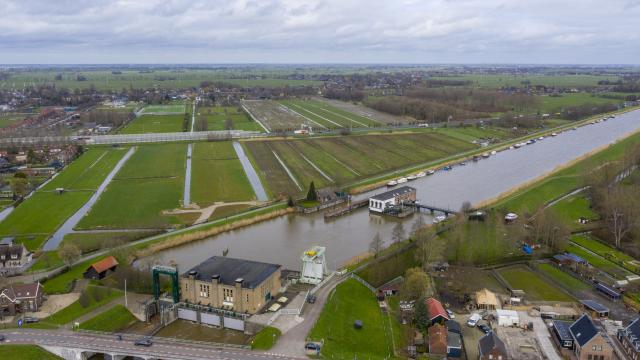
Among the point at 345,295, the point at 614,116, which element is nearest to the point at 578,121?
the point at 614,116

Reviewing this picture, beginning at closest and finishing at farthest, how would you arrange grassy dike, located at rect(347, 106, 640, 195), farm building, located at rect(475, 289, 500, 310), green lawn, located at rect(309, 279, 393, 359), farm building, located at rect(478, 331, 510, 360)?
farm building, located at rect(478, 331, 510, 360)
green lawn, located at rect(309, 279, 393, 359)
farm building, located at rect(475, 289, 500, 310)
grassy dike, located at rect(347, 106, 640, 195)

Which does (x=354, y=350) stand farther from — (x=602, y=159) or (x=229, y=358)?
(x=602, y=159)

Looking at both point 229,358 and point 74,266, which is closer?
point 229,358

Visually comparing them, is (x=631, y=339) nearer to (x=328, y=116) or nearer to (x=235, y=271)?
(x=235, y=271)

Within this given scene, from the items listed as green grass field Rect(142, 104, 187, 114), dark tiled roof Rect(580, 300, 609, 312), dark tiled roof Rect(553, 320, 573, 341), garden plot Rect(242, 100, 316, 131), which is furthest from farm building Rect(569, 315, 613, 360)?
green grass field Rect(142, 104, 187, 114)

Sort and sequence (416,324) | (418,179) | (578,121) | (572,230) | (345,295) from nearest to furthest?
(416,324) < (345,295) < (572,230) < (418,179) < (578,121)

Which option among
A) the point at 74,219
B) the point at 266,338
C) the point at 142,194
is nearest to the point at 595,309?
the point at 266,338

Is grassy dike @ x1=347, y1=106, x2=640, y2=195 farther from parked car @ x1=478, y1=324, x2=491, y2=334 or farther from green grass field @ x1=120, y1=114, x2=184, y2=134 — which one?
green grass field @ x1=120, y1=114, x2=184, y2=134
